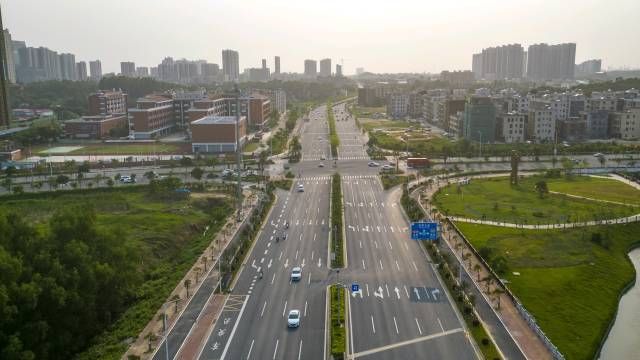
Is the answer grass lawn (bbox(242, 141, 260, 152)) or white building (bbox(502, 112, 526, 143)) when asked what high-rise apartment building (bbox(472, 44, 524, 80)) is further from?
grass lawn (bbox(242, 141, 260, 152))

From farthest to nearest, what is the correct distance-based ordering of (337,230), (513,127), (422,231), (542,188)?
1. (513,127)
2. (542,188)
3. (337,230)
4. (422,231)

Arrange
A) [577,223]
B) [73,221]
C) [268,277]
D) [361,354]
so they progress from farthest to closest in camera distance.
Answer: [577,223], [268,277], [73,221], [361,354]

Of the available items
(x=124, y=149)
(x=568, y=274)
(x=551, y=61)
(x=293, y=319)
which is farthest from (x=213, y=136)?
(x=551, y=61)

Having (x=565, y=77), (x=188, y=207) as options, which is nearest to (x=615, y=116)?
(x=188, y=207)

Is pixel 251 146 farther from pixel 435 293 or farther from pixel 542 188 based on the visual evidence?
pixel 435 293

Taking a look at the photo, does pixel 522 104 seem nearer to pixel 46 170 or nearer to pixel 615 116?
pixel 615 116
